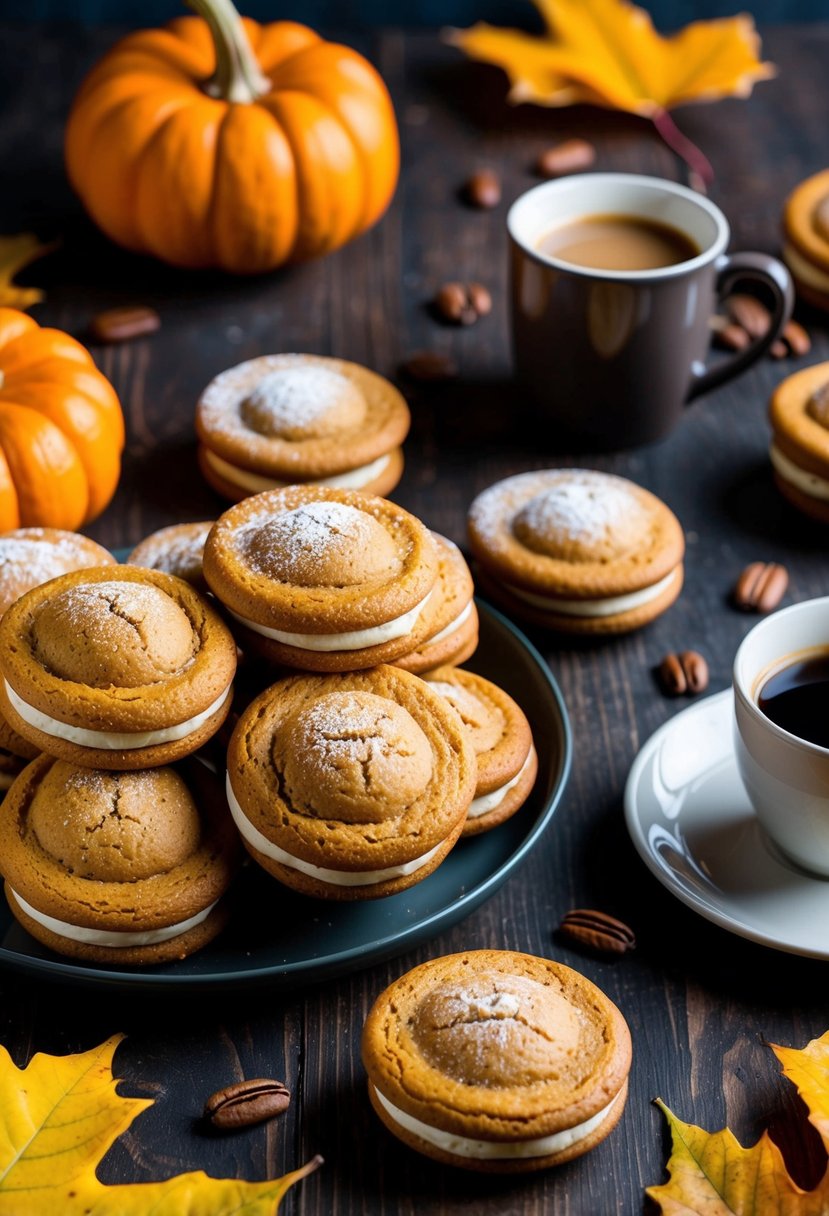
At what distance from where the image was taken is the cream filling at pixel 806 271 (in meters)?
2.20

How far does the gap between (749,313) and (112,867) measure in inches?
58.7

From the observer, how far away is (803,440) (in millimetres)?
1787

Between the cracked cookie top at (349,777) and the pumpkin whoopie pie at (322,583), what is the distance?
2.0 inches

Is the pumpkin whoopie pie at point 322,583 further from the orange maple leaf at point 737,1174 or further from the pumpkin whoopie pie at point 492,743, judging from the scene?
the orange maple leaf at point 737,1174

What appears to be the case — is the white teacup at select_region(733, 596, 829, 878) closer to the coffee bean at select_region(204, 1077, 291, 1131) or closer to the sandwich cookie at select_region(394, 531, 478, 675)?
the sandwich cookie at select_region(394, 531, 478, 675)

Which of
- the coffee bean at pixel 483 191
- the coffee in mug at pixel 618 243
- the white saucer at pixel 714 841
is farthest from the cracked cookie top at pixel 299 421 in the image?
the coffee bean at pixel 483 191

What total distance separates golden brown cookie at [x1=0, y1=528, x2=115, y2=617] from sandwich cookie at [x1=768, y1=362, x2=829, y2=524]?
93 centimetres

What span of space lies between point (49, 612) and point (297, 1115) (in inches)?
19.6

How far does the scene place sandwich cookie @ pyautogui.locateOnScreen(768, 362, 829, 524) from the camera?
5.86 feet

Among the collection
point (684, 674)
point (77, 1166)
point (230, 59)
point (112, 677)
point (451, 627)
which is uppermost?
point (230, 59)

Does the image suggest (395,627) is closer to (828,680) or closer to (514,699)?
(514,699)

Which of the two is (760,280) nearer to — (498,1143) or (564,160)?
(564,160)

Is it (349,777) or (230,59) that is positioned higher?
(230,59)

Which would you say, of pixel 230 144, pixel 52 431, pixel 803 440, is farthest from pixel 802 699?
pixel 230 144
